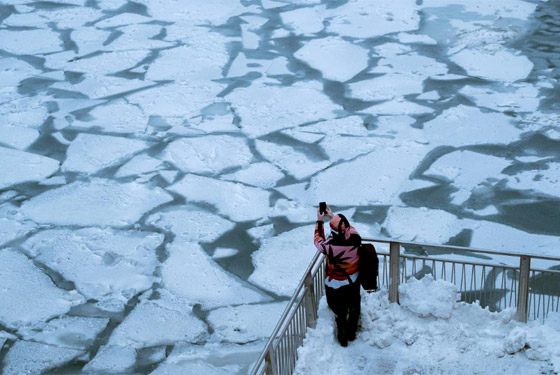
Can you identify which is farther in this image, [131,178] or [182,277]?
[131,178]

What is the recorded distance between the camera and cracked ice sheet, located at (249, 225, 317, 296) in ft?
20.5

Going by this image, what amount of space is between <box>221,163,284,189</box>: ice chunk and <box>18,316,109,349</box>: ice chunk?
2.59 meters

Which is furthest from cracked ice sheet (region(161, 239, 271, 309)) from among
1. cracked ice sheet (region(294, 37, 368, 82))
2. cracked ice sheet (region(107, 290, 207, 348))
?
cracked ice sheet (region(294, 37, 368, 82))

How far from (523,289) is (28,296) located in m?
4.21

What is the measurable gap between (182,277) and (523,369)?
3.15 m

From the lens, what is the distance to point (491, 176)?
7625 millimetres

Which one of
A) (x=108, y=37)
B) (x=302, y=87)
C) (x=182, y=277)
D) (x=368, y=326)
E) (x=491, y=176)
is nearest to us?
(x=368, y=326)

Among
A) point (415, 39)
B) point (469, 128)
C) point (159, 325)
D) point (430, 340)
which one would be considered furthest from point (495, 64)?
point (159, 325)

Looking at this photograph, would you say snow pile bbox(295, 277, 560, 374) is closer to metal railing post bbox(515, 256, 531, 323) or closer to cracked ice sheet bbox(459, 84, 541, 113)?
metal railing post bbox(515, 256, 531, 323)

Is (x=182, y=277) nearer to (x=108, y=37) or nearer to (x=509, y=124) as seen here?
(x=509, y=124)

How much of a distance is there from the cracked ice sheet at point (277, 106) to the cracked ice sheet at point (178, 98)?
14.6 inches

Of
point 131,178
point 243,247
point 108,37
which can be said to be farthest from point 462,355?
point 108,37

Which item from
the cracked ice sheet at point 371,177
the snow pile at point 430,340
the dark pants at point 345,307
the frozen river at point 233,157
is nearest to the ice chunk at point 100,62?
the frozen river at point 233,157

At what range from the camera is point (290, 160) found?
8.22 m
